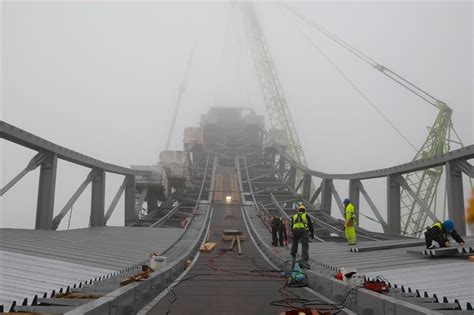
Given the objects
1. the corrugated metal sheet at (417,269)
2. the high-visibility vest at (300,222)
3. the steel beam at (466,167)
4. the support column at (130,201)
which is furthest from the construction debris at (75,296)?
the support column at (130,201)

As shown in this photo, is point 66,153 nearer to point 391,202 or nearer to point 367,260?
point 367,260

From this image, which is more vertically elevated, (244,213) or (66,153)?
(66,153)

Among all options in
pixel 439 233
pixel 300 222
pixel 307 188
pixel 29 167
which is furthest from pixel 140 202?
pixel 439 233

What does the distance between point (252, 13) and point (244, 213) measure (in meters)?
67.4

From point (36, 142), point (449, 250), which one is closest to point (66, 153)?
point (36, 142)

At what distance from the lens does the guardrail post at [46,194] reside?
51.6 ft

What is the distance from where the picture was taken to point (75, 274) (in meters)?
7.91

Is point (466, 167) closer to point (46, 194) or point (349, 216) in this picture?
point (349, 216)

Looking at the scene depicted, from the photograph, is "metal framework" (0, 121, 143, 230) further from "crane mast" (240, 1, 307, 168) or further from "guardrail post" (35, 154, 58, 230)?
"crane mast" (240, 1, 307, 168)

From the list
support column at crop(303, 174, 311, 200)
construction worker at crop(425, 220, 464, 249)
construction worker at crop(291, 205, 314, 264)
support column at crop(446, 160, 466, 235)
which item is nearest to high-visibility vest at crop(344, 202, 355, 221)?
construction worker at crop(425, 220, 464, 249)

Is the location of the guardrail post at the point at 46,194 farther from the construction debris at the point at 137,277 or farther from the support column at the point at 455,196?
the support column at the point at 455,196

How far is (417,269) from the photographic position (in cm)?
841

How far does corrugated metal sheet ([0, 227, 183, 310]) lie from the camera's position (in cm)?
655

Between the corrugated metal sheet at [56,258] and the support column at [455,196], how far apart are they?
10430mm
